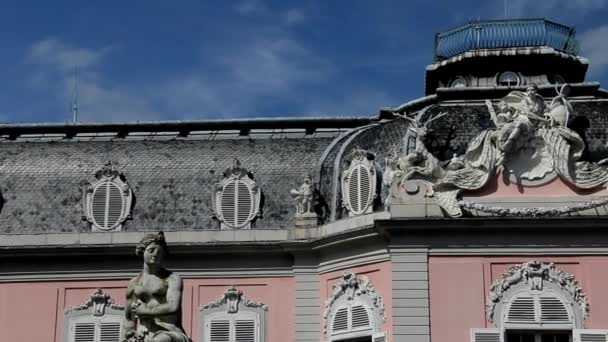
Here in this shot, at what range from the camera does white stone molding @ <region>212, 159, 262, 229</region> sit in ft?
120

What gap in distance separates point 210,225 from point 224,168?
1913 mm

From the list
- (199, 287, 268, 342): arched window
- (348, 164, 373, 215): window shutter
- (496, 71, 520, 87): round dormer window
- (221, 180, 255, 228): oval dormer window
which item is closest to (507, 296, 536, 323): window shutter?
(348, 164, 373, 215): window shutter

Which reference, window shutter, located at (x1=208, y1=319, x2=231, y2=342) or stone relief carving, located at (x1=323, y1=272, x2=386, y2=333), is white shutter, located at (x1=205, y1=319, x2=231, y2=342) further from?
stone relief carving, located at (x1=323, y1=272, x2=386, y2=333)

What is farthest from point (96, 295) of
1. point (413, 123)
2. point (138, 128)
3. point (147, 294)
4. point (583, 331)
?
point (147, 294)

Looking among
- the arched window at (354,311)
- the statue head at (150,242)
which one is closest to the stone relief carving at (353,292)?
the arched window at (354,311)

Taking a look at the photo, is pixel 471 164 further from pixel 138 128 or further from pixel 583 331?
pixel 138 128

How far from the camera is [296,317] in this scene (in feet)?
115

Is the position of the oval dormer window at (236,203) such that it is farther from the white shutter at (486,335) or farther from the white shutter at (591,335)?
the white shutter at (591,335)

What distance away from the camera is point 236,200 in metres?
36.7

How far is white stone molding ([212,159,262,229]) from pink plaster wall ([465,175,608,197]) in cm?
667

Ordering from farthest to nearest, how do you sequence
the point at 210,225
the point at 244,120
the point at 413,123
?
the point at 244,120
the point at 210,225
the point at 413,123

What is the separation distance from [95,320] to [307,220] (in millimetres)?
6410

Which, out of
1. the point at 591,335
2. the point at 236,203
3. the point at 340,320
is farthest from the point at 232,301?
the point at 591,335

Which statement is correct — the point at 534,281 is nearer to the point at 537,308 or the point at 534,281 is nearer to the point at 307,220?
the point at 537,308
